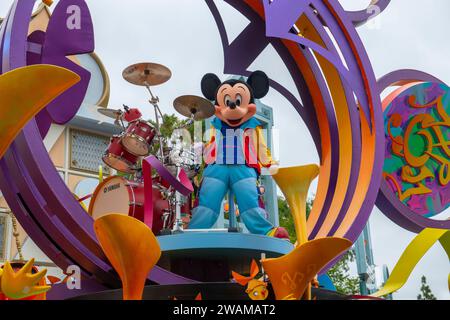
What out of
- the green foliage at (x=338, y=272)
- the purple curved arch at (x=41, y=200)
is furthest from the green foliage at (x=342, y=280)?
the purple curved arch at (x=41, y=200)

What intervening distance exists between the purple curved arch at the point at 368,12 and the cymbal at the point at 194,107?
96.9 inches

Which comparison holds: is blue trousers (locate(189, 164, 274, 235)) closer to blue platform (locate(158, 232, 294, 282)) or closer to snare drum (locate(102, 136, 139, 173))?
blue platform (locate(158, 232, 294, 282))

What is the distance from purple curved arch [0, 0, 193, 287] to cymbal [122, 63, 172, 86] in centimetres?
126

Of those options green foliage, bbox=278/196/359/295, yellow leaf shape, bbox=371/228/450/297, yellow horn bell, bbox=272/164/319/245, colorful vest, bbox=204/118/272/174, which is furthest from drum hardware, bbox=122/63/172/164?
green foliage, bbox=278/196/359/295


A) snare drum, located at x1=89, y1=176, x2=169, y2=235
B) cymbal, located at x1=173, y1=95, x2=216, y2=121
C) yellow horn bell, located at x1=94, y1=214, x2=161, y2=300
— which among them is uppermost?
cymbal, located at x1=173, y1=95, x2=216, y2=121

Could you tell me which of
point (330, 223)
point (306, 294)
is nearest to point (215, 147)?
point (330, 223)

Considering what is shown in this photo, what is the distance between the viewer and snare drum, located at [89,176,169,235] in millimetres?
6727

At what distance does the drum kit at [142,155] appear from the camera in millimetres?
6797

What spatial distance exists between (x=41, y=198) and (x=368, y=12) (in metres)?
4.86

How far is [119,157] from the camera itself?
23.4 ft

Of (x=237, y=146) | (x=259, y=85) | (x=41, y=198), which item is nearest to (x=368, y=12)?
(x=259, y=85)

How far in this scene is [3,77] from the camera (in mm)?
4012

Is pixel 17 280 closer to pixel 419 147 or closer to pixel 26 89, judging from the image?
pixel 26 89

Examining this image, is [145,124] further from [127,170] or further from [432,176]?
[432,176]
